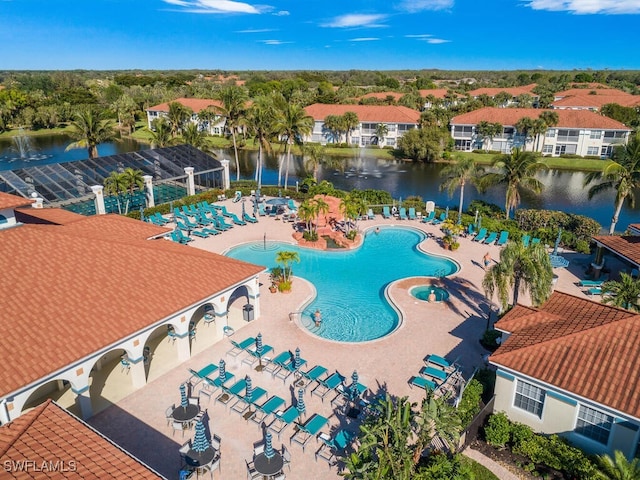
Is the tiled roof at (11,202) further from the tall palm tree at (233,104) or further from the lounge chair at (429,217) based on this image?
the tall palm tree at (233,104)

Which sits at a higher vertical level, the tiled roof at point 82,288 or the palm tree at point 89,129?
the palm tree at point 89,129

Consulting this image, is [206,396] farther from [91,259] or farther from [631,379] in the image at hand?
[631,379]

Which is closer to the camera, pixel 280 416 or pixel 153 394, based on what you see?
pixel 280 416

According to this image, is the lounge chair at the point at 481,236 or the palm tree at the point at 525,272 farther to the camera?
the lounge chair at the point at 481,236

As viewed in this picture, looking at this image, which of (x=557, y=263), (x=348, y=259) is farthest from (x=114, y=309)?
(x=557, y=263)

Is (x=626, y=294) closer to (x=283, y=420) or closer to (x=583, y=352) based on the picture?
(x=583, y=352)

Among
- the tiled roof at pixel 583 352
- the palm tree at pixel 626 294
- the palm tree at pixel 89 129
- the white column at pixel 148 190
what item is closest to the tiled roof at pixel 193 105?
the palm tree at pixel 89 129

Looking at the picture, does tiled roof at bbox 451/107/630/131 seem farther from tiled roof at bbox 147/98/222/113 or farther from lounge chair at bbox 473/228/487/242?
tiled roof at bbox 147/98/222/113

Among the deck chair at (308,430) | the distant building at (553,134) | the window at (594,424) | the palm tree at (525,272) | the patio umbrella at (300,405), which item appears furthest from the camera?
the distant building at (553,134)
